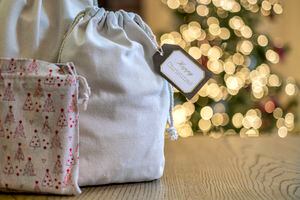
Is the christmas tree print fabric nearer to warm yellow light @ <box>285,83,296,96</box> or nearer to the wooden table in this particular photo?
the wooden table

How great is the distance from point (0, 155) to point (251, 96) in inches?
60.8

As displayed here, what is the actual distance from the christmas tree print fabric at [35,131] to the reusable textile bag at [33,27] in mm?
26

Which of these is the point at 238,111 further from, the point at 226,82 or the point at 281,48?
the point at 281,48

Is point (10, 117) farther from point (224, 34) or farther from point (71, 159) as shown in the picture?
point (224, 34)

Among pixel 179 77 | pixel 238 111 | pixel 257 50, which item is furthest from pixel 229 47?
pixel 179 77

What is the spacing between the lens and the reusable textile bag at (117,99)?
1.87ft

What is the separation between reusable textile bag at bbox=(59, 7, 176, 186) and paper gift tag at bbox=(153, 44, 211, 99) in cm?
1

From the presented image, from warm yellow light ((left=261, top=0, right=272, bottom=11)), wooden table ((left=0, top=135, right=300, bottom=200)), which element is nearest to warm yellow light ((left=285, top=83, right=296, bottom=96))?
warm yellow light ((left=261, top=0, right=272, bottom=11))

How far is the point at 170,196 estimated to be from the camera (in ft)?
1.82

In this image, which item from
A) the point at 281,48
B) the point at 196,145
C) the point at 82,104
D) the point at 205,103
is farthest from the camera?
the point at 281,48

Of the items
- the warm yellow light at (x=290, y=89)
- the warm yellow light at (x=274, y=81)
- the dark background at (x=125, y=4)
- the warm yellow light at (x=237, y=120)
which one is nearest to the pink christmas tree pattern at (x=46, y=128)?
the warm yellow light at (x=237, y=120)

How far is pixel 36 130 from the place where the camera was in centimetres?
55

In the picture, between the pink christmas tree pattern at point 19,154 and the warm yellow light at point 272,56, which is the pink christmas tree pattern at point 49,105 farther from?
the warm yellow light at point 272,56

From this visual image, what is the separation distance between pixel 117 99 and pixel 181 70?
0.31ft
